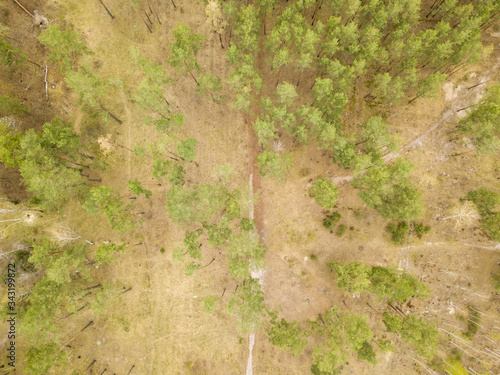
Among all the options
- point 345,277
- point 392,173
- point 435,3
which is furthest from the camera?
point 435,3

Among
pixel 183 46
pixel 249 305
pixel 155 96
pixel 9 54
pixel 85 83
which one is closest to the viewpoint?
pixel 85 83

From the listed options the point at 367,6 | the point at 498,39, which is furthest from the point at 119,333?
the point at 498,39

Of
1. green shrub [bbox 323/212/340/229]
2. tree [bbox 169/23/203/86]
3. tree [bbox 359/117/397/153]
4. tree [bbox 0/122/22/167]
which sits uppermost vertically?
tree [bbox 169/23/203/86]

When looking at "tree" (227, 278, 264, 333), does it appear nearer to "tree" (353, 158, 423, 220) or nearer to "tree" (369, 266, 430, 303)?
"tree" (369, 266, 430, 303)

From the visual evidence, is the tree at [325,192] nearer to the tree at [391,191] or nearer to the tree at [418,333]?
the tree at [391,191]

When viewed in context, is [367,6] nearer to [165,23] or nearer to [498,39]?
[498,39]

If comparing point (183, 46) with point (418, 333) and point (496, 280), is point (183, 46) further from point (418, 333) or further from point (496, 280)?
point (496, 280)

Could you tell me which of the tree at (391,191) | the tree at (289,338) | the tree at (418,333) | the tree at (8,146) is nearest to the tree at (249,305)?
the tree at (289,338)

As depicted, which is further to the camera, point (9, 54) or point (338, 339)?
point (9, 54)

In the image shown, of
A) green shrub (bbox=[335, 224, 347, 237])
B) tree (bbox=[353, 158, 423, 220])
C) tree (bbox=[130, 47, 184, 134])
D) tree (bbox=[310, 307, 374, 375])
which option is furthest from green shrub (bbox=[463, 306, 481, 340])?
tree (bbox=[130, 47, 184, 134])

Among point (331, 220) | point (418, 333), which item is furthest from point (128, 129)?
point (418, 333)

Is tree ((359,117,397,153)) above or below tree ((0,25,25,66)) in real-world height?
below
